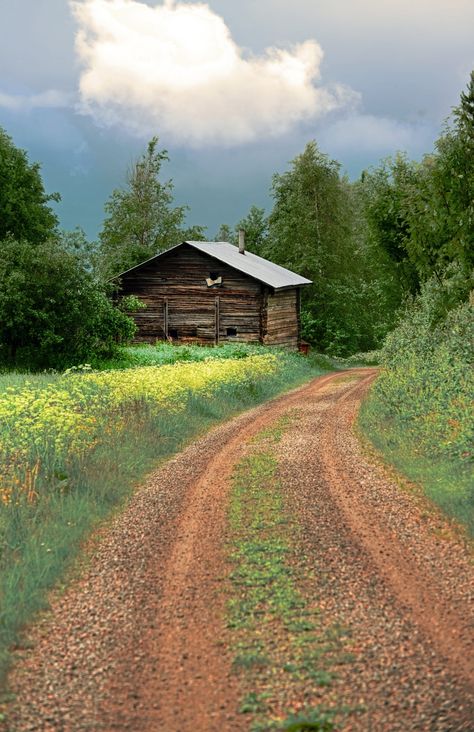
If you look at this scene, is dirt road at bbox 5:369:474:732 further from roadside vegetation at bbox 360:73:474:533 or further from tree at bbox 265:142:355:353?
tree at bbox 265:142:355:353

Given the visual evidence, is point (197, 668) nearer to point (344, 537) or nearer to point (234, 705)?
point (234, 705)

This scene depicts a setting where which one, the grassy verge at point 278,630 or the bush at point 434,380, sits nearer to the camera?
the grassy verge at point 278,630

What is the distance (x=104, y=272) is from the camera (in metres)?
62.7

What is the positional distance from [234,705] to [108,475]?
286 inches

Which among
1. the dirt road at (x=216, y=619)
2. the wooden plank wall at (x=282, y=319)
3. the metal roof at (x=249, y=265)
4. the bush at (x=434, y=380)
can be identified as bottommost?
the dirt road at (x=216, y=619)

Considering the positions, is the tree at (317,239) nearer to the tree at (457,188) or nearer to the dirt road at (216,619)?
the tree at (457,188)

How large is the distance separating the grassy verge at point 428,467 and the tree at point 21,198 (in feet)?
126

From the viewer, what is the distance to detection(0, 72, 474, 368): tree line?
84.8 ft

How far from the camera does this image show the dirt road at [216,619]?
5.59 metres

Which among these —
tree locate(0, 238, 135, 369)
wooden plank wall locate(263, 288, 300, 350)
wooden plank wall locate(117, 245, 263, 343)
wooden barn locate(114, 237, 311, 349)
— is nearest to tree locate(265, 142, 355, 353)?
wooden plank wall locate(263, 288, 300, 350)

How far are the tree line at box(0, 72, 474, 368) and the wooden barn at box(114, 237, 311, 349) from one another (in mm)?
2691

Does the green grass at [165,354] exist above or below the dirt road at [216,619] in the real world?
above

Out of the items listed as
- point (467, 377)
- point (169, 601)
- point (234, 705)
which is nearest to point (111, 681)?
point (234, 705)

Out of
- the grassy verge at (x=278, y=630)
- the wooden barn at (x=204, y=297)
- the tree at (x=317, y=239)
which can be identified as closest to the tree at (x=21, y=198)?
the wooden barn at (x=204, y=297)
